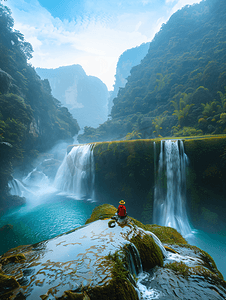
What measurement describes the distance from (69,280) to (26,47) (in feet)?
134

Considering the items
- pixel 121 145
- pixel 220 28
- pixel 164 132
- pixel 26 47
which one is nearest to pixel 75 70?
pixel 26 47

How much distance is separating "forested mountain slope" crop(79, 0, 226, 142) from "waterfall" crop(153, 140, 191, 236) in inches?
305

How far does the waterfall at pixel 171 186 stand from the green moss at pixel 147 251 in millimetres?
7647

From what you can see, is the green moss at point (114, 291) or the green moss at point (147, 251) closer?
the green moss at point (114, 291)

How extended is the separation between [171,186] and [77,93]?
401 ft

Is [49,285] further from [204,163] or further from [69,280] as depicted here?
[204,163]

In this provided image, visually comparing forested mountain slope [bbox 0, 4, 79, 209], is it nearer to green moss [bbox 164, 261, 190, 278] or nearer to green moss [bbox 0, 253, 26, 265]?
green moss [bbox 0, 253, 26, 265]

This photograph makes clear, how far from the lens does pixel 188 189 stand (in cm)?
978

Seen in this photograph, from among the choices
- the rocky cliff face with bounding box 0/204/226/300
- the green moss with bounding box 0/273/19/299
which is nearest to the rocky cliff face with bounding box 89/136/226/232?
the rocky cliff face with bounding box 0/204/226/300

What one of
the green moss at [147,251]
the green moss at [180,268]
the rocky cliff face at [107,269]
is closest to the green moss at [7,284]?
Answer: the rocky cliff face at [107,269]

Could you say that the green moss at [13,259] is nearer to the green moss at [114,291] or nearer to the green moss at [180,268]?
the green moss at [114,291]

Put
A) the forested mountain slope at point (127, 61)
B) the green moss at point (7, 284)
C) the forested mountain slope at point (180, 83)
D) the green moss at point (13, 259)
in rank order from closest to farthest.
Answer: the green moss at point (7, 284) < the green moss at point (13, 259) < the forested mountain slope at point (180, 83) < the forested mountain slope at point (127, 61)

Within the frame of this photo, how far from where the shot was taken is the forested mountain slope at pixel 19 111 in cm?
1341

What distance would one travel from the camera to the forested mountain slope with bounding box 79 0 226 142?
759 inches
